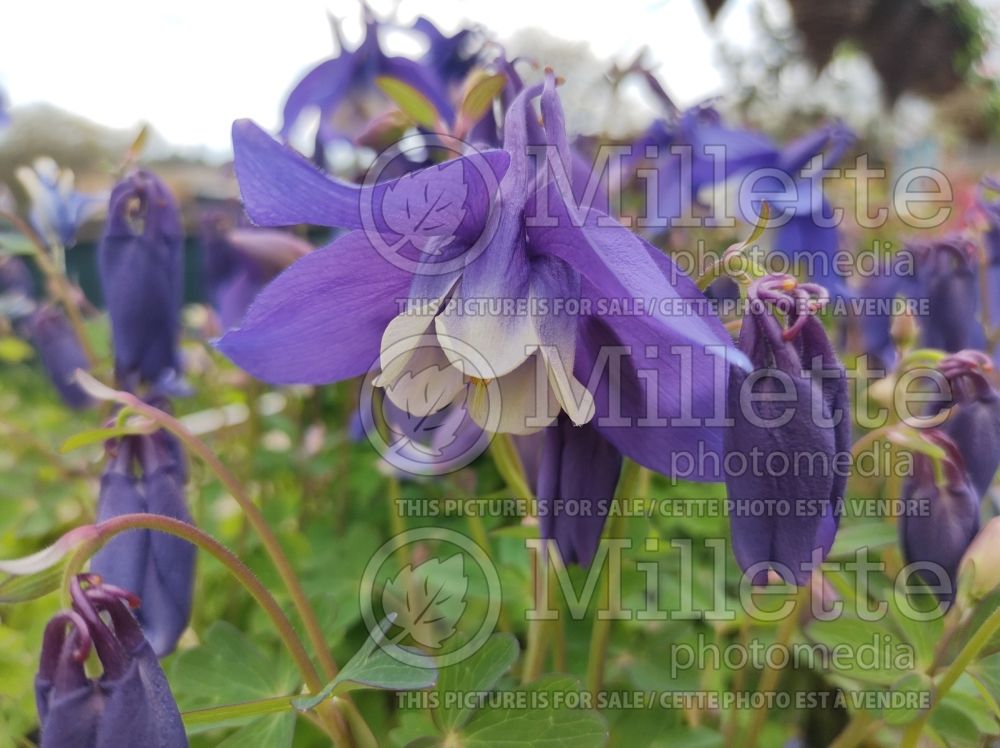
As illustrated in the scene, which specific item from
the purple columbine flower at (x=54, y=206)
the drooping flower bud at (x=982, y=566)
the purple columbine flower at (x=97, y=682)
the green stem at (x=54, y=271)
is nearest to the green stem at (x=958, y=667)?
the drooping flower bud at (x=982, y=566)

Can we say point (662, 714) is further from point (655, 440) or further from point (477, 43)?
point (477, 43)

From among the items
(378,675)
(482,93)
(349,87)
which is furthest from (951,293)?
(349,87)

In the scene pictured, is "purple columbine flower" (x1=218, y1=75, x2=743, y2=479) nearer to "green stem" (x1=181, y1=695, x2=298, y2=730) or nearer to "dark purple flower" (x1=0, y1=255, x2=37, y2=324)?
"green stem" (x1=181, y1=695, x2=298, y2=730)

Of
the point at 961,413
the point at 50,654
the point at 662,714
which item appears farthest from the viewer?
the point at 662,714

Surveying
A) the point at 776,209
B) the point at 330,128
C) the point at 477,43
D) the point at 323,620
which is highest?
the point at 477,43

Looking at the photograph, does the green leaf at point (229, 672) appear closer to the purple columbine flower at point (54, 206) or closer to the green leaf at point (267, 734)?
the green leaf at point (267, 734)

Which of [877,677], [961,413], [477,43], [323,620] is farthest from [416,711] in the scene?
[477,43]

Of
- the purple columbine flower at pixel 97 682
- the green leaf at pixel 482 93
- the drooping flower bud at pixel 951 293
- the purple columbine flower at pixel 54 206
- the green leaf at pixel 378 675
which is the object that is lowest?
the green leaf at pixel 378 675
